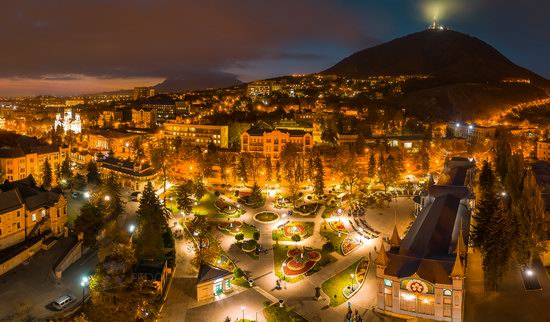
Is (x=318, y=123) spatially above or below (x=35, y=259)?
above

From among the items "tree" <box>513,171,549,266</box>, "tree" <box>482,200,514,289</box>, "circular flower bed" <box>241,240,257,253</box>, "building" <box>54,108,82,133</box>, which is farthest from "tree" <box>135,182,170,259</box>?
"building" <box>54,108,82,133</box>

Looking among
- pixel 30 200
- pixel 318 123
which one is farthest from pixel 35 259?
pixel 318 123

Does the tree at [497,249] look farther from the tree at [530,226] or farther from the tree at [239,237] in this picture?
the tree at [239,237]

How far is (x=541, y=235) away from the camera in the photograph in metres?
28.8

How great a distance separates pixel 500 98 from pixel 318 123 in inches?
3206

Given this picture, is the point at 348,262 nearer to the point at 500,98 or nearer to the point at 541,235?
the point at 541,235

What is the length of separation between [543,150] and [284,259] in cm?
6017

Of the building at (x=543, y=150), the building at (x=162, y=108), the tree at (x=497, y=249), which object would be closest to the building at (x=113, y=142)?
the building at (x=162, y=108)

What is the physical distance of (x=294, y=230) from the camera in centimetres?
3750

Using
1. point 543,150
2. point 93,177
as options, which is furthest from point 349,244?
point 543,150

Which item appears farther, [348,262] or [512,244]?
[348,262]

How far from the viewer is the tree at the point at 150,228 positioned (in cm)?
3009

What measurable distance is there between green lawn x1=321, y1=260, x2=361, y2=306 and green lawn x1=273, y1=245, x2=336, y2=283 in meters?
1.72

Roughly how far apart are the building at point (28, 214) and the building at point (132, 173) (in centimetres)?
1564
